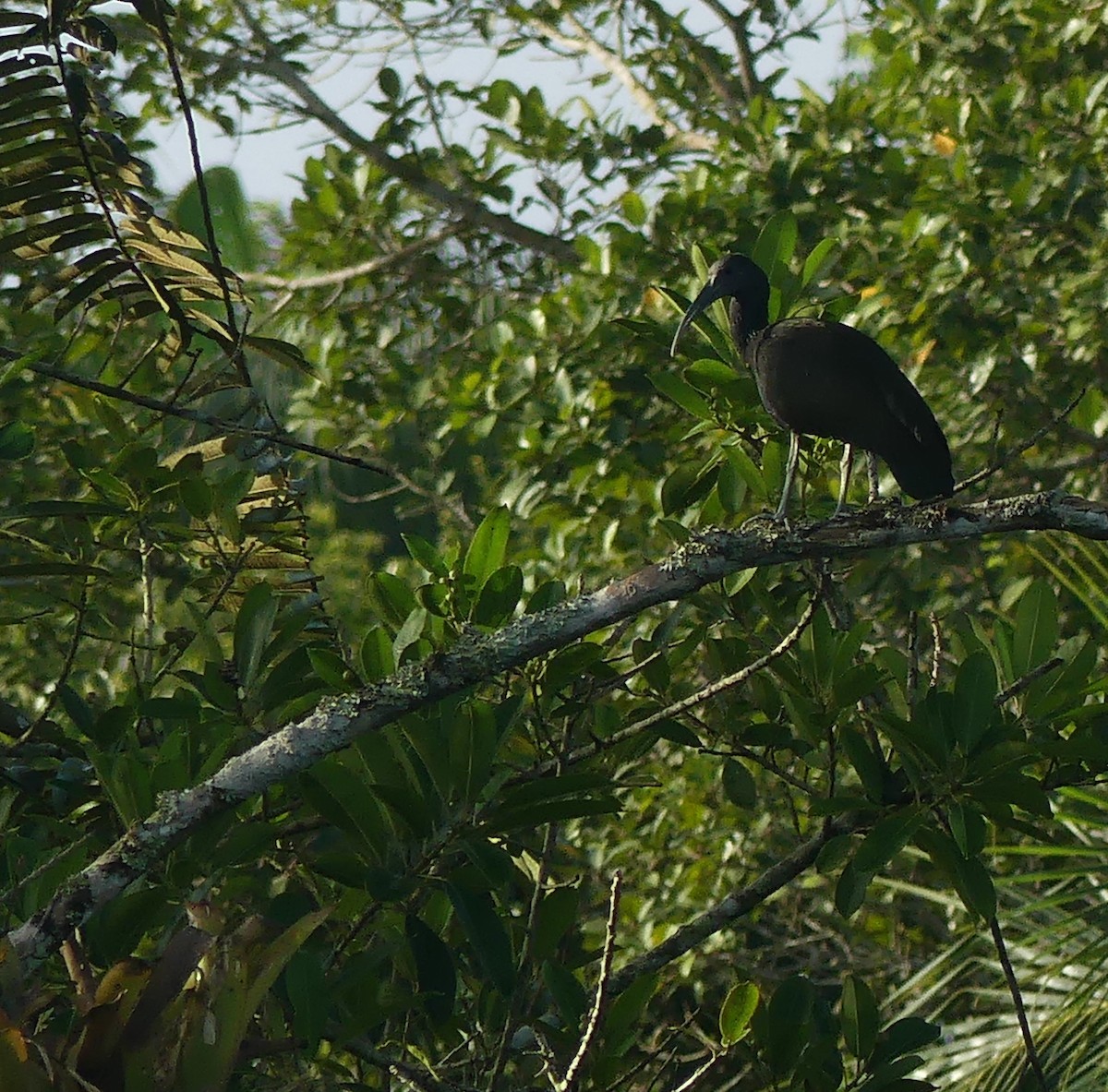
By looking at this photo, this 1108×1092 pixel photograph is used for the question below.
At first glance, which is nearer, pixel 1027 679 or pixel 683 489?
pixel 1027 679

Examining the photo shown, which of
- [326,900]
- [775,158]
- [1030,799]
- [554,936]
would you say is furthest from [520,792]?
[775,158]

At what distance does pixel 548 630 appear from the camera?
1904 millimetres

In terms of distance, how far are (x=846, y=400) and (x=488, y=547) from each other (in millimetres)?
849

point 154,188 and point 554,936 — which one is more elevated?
point 154,188

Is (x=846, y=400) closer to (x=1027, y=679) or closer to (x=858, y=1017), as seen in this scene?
(x=1027, y=679)

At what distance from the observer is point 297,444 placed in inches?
82.0

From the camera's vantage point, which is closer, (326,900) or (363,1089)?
(363,1089)

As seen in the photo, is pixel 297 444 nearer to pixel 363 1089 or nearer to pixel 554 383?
pixel 363 1089

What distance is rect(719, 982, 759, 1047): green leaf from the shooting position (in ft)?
6.96

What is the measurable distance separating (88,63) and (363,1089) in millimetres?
1457

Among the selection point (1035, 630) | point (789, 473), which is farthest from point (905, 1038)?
point (789, 473)

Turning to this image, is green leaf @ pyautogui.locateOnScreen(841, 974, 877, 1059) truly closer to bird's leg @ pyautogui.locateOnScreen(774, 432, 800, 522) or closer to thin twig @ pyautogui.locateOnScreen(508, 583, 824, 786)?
thin twig @ pyautogui.locateOnScreen(508, 583, 824, 786)

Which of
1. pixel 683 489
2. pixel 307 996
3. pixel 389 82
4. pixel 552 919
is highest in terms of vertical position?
pixel 389 82

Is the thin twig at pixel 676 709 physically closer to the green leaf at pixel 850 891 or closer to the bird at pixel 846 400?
the green leaf at pixel 850 891
